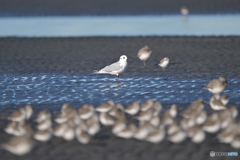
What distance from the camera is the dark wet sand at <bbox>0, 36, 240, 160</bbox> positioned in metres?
9.16

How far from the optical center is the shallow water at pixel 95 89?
1378 centimetres

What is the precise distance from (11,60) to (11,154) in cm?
1282

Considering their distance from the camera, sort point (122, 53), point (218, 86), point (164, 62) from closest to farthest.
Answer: point (218, 86)
point (164, 62)
point (122, 53)

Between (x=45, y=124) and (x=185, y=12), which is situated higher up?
(x=185, y=12)

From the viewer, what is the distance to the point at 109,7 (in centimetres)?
4838

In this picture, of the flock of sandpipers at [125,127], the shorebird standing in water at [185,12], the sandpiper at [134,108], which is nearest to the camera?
the flock of sandpipers at [125,127]

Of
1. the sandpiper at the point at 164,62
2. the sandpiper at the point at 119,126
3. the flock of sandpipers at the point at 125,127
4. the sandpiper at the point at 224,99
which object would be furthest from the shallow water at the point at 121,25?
the sandpiper at the point at 119,126

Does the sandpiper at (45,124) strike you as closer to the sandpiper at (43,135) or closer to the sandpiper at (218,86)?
the sandpiper at (43,135)

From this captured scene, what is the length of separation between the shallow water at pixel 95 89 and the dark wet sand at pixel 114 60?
30.5 inches

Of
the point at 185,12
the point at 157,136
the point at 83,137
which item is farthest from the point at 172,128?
the point at 185,12

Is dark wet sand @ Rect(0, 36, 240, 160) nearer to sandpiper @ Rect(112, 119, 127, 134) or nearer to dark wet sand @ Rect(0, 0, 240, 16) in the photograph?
sandpiper @ Rect(112, 119, 127, 134)

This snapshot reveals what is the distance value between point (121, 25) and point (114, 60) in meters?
14.2

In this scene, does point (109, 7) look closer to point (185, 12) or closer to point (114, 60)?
point (185, 12)

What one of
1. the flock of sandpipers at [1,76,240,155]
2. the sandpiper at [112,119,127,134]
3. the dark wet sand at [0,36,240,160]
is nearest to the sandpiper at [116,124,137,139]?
the flock of sandpipers at [1,76,240,155]
